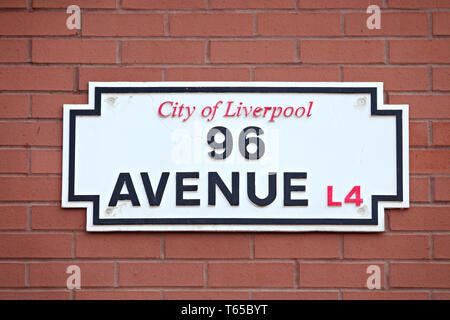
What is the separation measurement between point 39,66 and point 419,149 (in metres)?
1.85

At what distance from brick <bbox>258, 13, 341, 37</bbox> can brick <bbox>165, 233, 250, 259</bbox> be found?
991mm

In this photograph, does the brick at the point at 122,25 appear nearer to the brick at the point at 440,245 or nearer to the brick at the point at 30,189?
the brick at the point at 30,189

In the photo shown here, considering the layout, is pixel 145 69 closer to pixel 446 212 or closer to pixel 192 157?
pixel 192 157

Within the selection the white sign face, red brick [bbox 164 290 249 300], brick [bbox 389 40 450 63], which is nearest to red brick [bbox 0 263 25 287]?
the white sign face

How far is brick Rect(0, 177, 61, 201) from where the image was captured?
2299mm

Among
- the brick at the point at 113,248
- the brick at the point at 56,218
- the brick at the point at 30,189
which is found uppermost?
the brick at the point at 30,189

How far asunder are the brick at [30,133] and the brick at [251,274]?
962 mm

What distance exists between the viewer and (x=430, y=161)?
2295mm

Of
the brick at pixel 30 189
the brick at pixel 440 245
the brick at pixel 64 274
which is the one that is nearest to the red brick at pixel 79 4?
the brick at pixel 30 189

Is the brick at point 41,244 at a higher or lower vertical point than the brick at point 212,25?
lower

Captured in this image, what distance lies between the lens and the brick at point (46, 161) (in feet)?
7.55

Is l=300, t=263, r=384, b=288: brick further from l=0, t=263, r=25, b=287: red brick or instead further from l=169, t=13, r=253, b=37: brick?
l=0, t=263, r=25, b=287: red brick

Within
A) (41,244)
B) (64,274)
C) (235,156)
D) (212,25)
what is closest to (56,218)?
(41,244)
